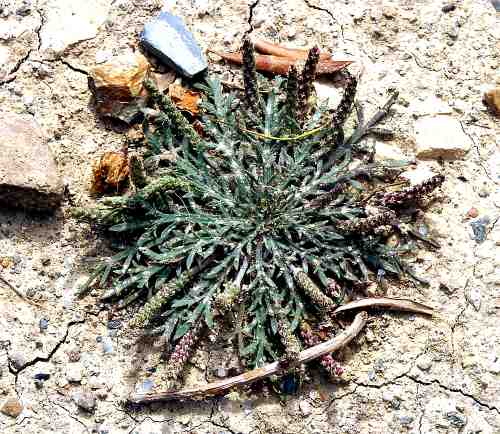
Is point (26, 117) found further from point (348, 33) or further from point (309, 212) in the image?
point (348, 33)

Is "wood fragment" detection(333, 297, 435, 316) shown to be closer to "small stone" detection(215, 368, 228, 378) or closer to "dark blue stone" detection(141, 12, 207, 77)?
"small stone" detection(215, 368, 228, 378)

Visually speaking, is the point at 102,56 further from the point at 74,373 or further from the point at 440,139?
the point at 440,139

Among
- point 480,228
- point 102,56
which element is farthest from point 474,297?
point 102,56

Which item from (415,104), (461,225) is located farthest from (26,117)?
(461,225)

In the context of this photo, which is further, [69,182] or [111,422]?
[69,182]

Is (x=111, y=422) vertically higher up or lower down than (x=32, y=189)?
lower down

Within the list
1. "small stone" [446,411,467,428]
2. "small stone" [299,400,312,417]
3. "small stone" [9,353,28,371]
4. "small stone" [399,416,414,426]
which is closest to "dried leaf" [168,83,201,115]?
"small stone" [9,353,28,371]

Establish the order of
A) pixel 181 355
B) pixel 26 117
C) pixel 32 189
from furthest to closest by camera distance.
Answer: pixel 26 117 → pixel 32 189 → pixel 181 355
